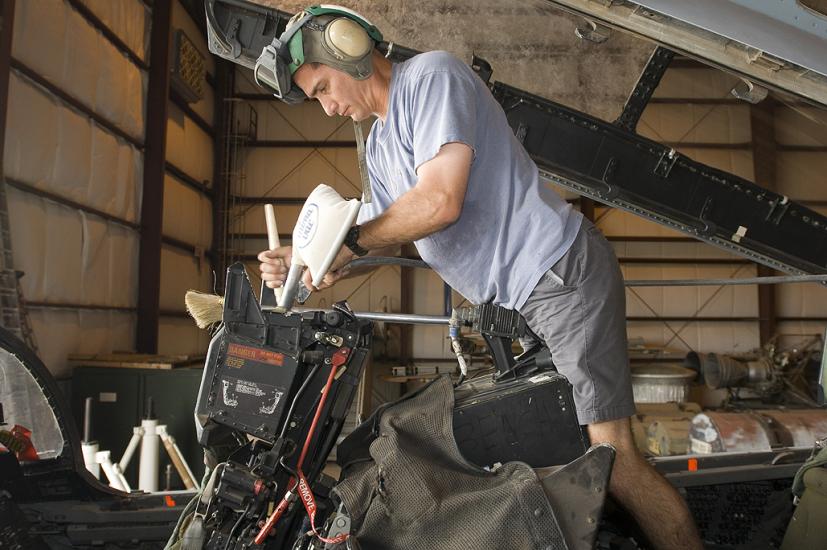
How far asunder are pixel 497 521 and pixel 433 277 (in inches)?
447

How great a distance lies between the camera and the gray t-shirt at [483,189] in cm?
148

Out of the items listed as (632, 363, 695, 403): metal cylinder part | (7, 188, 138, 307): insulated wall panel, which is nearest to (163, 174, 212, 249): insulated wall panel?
(7, 188, 138, 307): insulated wall panel

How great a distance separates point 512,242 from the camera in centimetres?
155

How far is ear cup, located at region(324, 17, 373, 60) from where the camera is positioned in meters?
1.48

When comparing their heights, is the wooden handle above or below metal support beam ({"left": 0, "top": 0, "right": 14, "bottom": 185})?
below

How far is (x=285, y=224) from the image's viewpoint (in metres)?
12.5

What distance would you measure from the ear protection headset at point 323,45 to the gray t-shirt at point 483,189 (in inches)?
4.6

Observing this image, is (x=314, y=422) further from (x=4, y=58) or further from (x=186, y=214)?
(x=186, y=214)

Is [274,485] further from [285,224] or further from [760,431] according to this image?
[285,224]

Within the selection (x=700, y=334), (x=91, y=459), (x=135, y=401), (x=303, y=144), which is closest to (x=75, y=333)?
(x=135, y=401)

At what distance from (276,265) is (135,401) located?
18.5 feet

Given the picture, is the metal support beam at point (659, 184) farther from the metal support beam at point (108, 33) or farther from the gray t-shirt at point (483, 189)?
the metal support beam at point (108, 33)

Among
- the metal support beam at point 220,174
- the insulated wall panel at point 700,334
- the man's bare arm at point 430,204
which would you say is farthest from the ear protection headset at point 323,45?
the insulated wall panel at point 700,334

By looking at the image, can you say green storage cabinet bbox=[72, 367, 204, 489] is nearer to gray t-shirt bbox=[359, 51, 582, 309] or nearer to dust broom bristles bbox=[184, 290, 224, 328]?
dust broom bristles bbox=[184, 290, 224, 328]
